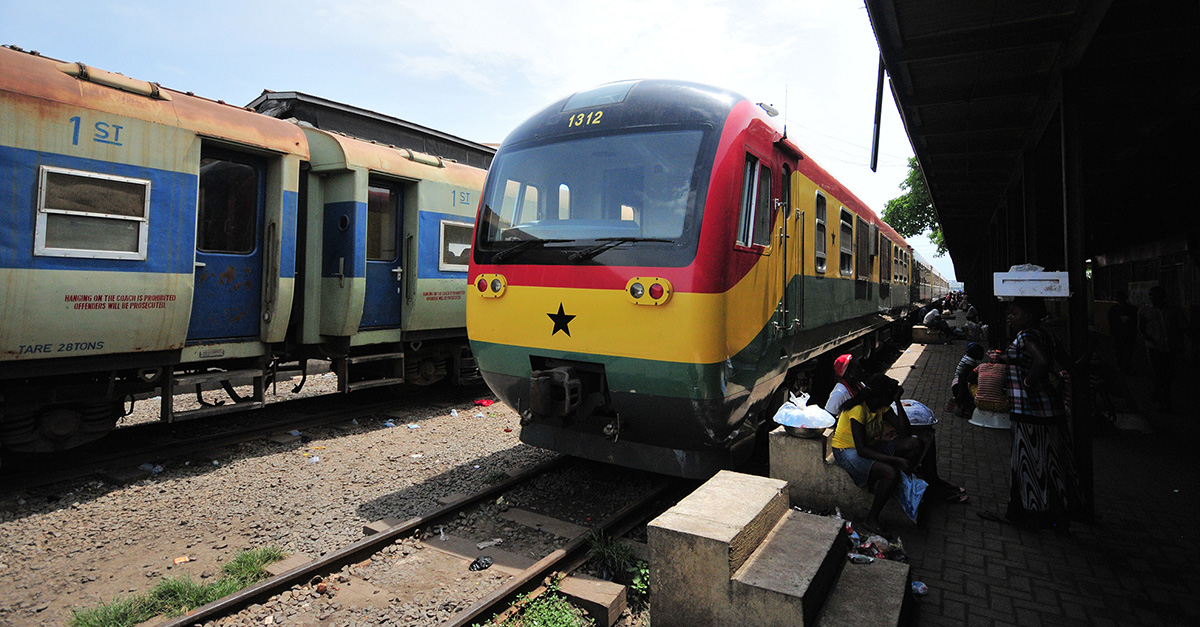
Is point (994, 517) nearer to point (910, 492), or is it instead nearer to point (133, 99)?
point (910, 492)

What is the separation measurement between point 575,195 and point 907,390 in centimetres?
837

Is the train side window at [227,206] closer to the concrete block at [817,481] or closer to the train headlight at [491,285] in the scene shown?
the train headlight at [491,285]

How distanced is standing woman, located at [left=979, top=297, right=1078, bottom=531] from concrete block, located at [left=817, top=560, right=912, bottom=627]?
1782 millimetres

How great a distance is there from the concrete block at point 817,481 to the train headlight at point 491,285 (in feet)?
8.34

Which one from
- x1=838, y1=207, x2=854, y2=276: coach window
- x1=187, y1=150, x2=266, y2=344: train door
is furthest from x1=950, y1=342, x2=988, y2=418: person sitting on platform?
x1=187, y1=150, x2=266, y2=344: train door

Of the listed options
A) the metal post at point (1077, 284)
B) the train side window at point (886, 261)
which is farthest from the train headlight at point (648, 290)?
the train side window at point (886, 261)

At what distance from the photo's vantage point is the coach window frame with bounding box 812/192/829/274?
6.45 metres

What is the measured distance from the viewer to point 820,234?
6684 mm

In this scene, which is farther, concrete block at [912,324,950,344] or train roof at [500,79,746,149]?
concrete block at [912,324,950,344]

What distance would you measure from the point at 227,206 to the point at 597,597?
6015 mm

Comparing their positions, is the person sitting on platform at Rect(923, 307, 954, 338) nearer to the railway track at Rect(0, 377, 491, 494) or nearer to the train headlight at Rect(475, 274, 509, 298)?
the railway track at Rect(0, 377, 491, 494)

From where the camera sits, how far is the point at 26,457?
19.4 feet

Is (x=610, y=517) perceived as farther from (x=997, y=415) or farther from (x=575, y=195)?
(x=997, y=415)

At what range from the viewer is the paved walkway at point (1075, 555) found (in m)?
3.53
